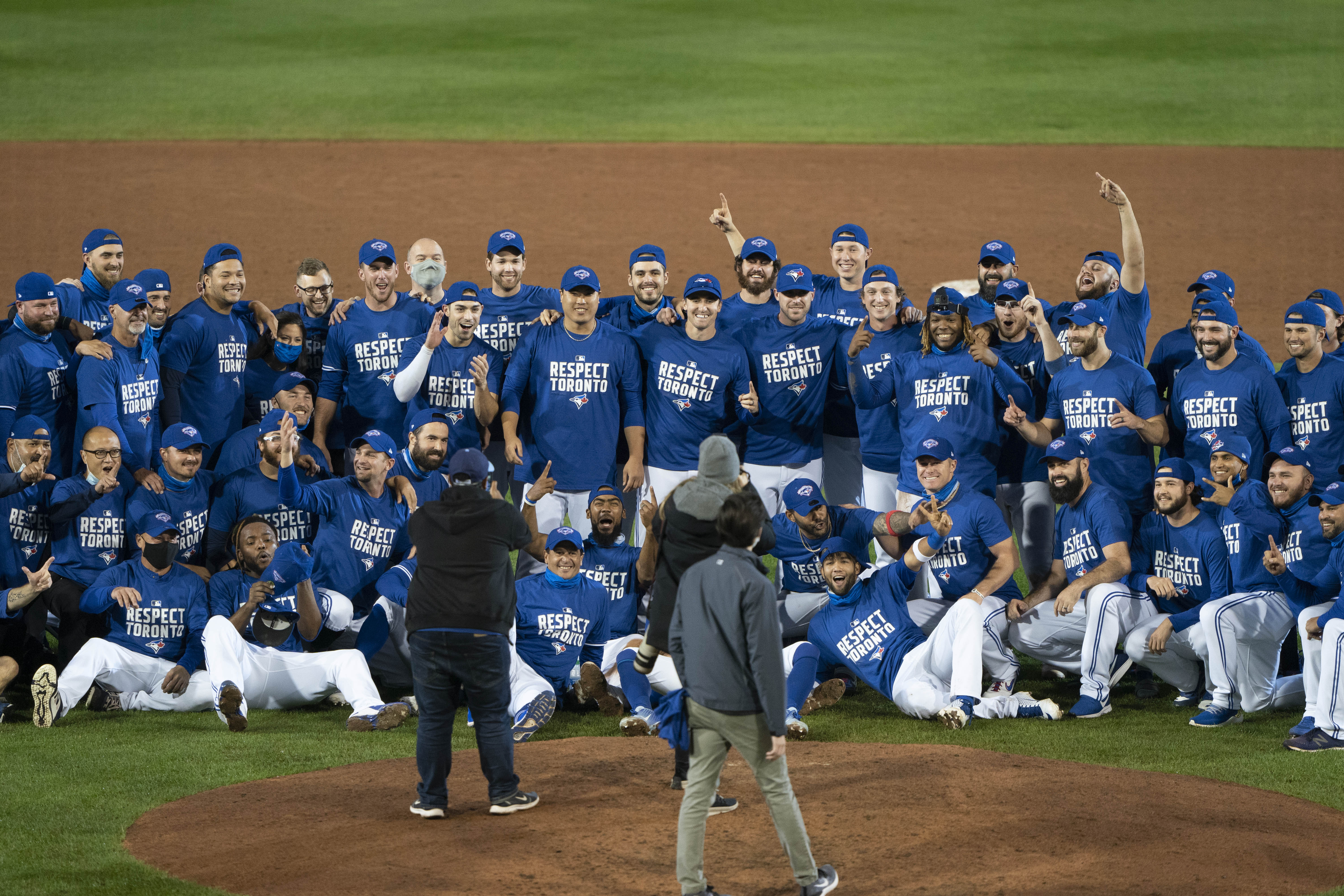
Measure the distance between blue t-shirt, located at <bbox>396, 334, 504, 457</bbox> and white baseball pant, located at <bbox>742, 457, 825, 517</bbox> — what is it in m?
1.75

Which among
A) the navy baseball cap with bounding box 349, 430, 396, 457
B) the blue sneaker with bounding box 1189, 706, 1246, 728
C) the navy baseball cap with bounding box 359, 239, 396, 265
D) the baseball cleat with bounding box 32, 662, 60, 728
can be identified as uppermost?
the navy baseball cap with bounding box 359, 239, 396, 265

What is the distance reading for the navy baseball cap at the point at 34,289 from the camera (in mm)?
9250

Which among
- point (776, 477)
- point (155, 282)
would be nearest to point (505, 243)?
point (155, 282)

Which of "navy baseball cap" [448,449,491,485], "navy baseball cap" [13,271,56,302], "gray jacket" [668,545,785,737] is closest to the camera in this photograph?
"gray jacket" [668,545,785,737]

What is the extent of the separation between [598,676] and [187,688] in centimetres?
233

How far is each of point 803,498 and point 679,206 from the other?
676 inches

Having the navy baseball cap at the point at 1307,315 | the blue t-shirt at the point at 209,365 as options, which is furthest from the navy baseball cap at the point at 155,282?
the navy baseball cap at the point at 1307,315

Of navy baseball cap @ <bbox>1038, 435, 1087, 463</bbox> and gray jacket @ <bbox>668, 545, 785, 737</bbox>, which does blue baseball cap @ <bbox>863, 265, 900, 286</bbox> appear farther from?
gray jacket @ <bbox>668, 545, 785, 737</bbox>

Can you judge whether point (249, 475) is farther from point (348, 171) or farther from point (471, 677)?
point (348, 171)

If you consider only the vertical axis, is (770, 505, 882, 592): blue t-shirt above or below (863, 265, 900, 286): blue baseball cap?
below

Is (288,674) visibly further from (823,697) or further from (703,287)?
(703,287)

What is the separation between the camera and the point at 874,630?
8.91 metres

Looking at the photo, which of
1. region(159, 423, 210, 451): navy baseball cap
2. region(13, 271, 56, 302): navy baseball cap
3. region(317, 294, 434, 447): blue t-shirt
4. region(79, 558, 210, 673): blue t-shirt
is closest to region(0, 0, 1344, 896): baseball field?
region(79, 558, 210, 673): blue t-shirt

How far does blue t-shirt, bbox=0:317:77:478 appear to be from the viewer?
9125 millimetres
